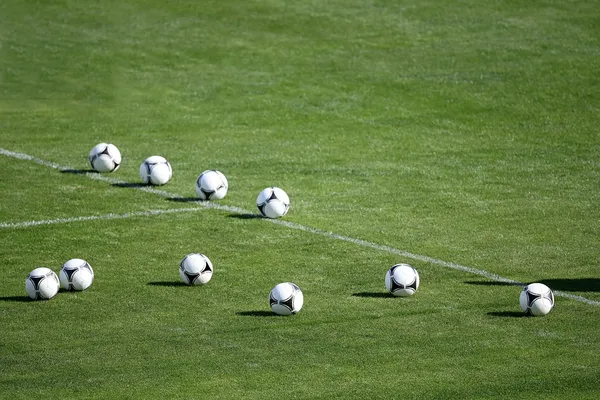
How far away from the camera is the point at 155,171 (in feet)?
69.7

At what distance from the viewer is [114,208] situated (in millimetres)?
19781

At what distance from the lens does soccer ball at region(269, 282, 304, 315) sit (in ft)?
45.6

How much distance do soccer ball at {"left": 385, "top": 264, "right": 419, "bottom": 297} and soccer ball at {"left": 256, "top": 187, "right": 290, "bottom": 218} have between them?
457cm

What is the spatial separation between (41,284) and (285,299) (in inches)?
128

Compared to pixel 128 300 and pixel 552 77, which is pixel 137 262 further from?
pixel 552 77

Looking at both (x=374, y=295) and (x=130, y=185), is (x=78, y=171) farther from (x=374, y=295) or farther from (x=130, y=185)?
(x=374, y=295)

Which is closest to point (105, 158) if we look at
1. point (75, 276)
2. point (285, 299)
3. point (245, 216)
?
point (245, 216)

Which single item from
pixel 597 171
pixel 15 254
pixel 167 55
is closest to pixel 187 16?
pixel 167 55

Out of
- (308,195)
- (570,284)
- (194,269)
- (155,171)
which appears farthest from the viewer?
(155,171)

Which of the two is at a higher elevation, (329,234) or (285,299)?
(285,299)

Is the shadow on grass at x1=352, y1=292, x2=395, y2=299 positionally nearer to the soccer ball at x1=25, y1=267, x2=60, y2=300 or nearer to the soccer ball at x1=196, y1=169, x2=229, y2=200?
the soccer ball at x1=25, y1=267, x2=60, y2=300

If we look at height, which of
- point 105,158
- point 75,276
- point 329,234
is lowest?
point 329,234

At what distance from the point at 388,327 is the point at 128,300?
3571 millimetres

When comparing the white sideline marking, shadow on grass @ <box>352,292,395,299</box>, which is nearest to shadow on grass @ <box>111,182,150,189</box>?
the white sideline marking
